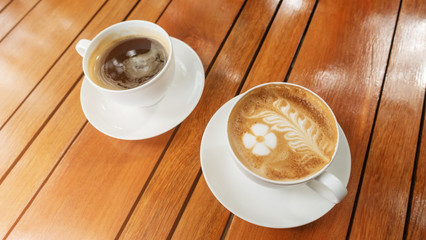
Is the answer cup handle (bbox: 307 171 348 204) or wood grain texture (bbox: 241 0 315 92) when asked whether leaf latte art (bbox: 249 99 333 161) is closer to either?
cup handle (bbox: 307 171 348 204)

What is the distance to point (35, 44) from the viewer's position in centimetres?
94

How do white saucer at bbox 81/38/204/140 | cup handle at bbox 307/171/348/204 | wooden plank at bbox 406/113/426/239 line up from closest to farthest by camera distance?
cup handle at bbox 307/171/348/204
wooden plank at bbox 406/113/426/239
white saucer at bbox 81/38/204/140

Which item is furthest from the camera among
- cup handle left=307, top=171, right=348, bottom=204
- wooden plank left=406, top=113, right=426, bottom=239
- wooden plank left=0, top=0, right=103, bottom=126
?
wooden plank left=0, top=0, right=103, bottom=126

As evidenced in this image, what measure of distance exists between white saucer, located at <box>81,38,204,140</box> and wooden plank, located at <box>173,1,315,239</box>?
0.07 meters

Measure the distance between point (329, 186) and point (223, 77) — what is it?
17.4 inches

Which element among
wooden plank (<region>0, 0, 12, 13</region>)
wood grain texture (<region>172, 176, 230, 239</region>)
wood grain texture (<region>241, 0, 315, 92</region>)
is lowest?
wood grain texture (<region>172, 176, 230, 239</region>)

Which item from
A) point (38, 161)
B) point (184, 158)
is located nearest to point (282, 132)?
point (184, 158)

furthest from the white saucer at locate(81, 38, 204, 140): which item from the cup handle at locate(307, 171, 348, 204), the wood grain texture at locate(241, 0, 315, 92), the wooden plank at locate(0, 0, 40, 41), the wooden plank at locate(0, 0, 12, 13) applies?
the wooden plank at locate(0, 0, 12, 13)

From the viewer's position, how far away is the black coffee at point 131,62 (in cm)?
76

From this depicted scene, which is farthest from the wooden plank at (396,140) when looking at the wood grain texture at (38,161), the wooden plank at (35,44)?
the wooden plank at (35,44)

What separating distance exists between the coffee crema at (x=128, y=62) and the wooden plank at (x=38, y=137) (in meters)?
0.14

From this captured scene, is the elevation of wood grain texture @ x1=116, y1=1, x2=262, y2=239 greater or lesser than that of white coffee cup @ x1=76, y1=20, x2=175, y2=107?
lesser

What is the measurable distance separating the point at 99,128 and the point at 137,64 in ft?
0.68

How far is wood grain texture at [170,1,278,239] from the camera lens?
649 millimetres
